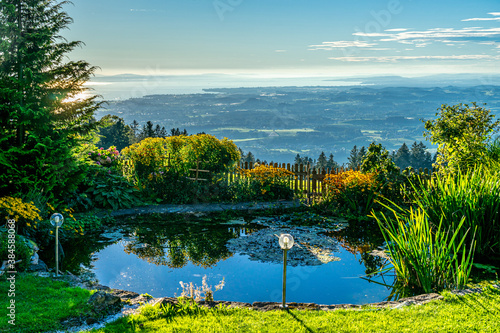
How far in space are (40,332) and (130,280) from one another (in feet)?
7.16

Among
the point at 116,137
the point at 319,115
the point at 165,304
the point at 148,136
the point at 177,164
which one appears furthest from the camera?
the point at 319,115

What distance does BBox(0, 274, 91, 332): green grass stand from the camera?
14.7 ft

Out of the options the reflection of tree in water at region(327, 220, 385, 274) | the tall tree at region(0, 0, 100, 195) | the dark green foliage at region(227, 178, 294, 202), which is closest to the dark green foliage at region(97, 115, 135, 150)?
the dark green foliage at region(227, 178, 294, 202)

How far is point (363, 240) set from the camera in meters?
8.77

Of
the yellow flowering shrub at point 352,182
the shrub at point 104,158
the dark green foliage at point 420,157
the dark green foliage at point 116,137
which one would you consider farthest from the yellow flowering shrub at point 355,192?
the dark green foliage at point 420,157

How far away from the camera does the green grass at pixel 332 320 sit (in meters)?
4.39

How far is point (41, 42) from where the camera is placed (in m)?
8.92

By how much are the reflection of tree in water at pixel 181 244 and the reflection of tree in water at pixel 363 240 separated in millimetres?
2348

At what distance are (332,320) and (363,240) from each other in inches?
173

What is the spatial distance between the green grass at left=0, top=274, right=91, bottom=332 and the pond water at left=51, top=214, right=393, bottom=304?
3.19 feet

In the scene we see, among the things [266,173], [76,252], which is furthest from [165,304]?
[266,173]

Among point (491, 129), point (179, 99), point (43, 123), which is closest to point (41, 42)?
point (43, 123)

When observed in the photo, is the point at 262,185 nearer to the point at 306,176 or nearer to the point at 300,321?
the point at 306,176

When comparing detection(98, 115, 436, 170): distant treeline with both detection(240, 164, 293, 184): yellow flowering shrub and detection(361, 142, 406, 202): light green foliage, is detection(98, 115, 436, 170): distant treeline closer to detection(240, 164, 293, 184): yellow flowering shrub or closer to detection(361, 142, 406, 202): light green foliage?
detection(240, 164, 293, 184): yellow flowering shrub
